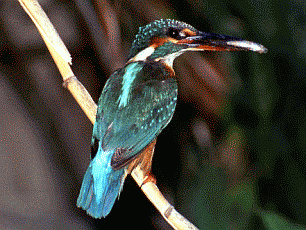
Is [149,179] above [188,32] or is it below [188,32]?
below

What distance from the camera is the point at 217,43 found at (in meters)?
0.97

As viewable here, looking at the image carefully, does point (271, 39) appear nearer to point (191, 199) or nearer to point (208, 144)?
point (208, 144)

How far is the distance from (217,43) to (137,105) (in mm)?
281

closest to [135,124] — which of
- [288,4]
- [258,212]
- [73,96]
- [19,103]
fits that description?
[73,96]

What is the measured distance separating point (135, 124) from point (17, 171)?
346 mm

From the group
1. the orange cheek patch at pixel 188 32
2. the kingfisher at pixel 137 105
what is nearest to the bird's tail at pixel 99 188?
the kingfisher at pixel 137 105

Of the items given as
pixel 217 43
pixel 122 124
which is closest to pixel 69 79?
pixel 122 124

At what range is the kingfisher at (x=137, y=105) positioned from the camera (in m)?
0.91

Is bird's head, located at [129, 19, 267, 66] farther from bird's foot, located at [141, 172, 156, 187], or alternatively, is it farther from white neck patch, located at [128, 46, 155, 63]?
bird's foot, located at [141, 172, 156, 187]

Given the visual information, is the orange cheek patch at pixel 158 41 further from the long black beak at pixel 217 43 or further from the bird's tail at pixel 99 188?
the bird's tail at pixel 99 188

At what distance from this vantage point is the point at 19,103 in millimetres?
1000

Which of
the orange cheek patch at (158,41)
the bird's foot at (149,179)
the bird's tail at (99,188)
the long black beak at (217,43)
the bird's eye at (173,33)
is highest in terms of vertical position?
the bird's eye at (173,33)

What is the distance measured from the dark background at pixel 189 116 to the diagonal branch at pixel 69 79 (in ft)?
0.12

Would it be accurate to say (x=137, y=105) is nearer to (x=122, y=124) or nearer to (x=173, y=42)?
(x=122, y=124)
